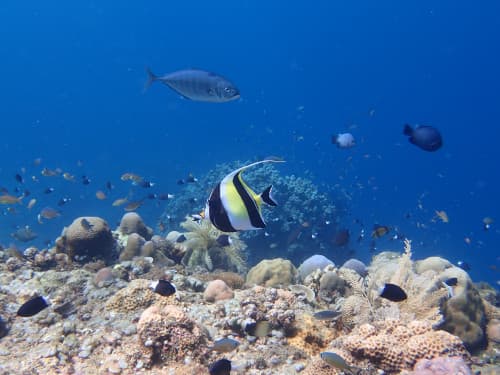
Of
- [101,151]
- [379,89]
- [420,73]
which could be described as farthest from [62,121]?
[420,73]

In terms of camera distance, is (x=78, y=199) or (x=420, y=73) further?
(x=420, y=73)

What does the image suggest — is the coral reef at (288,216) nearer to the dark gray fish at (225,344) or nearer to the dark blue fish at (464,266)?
the dark blue fish at (464,266)

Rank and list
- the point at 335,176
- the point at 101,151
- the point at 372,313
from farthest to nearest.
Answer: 1. the point at 101,151
2. the point at 335,176
3. the point at 372,313

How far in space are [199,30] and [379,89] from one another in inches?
2711

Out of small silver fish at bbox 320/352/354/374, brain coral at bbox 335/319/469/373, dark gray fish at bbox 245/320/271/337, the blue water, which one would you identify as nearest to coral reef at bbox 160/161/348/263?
dark gray fish at bbox 245/320/271/337

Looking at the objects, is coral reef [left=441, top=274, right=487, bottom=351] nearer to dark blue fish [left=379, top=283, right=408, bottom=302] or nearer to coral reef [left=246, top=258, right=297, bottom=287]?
dark blue fish [left=379, top=283, right=408, bottom=302]

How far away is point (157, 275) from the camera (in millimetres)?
6477

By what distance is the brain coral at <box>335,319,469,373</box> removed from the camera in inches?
131

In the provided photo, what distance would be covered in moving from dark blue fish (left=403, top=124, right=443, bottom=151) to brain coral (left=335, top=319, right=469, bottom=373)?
4241 millimetres

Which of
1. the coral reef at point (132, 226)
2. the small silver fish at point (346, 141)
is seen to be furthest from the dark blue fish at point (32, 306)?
the small silver fish at point (346, 141)

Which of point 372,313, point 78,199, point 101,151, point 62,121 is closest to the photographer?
point 372,313

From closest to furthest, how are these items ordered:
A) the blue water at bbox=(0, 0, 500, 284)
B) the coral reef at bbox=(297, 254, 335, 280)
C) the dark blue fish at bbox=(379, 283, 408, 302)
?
the dark blue fish at bbox=(379, 283, 408, 302) < the coral reef at bbox=(297, 254, 335, 280) < the blue water at bbox=(0, 0, 500, 284)

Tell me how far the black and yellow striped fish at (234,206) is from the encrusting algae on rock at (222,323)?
6.16 feet

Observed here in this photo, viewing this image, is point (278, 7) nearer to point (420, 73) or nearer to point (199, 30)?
point (199, 30)
